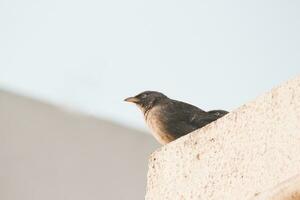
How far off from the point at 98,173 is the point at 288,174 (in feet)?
20.5

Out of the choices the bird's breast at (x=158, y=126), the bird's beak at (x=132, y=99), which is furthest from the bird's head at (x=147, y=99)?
the bird's breast at (x=158, y=126)

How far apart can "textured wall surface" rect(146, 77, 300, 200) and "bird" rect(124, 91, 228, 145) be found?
3.25 ft

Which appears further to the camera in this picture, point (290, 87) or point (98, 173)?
point (98, 173)

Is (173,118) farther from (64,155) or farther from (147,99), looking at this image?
(64,155)

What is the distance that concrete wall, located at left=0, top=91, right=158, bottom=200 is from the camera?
8.34 meters

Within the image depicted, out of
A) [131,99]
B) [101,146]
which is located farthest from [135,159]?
[131,99]

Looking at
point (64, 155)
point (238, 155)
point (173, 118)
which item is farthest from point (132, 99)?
point (64, 155)

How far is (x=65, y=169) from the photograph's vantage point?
28.1ft

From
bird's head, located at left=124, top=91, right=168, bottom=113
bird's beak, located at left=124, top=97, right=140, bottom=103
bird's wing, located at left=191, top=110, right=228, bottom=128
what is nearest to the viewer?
bird's wing, located at left=191, top=110, right=228, bottom=128

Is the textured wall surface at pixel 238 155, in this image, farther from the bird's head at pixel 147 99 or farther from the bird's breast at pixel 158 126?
the bird's head at pixel 147 99

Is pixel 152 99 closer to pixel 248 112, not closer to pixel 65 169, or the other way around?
pixel 248 112

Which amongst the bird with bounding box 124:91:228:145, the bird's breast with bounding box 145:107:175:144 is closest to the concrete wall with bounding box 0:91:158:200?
the bird with bounding box 124:91:228:145

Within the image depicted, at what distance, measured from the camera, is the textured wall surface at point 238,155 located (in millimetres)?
2607

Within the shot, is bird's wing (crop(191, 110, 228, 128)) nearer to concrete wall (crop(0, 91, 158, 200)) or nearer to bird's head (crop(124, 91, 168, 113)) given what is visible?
bird's head (crop(124, 91, 168, 113))
